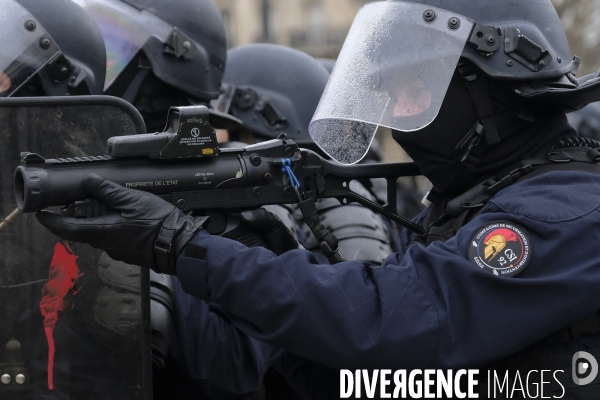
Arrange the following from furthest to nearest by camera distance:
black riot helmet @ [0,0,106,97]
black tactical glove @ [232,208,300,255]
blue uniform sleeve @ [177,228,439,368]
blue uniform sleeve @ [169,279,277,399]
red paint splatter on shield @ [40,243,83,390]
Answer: black riot helmet @ [0,0,106,97] < blue uniform sleeve @ [169,279,277,399] < black tactical glove @ [232,208,300,255] < red paint splatter on shield @ [40,243,83,390] < blue uniform sleeve @ [177,228,439,368]

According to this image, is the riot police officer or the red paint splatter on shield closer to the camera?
the riot police officer

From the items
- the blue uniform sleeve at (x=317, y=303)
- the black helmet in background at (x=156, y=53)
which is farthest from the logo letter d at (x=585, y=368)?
the black helmet in background at (x=156, y=53)

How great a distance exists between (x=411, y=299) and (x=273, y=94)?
2907 mm

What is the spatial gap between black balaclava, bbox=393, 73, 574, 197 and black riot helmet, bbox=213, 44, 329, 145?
213cm

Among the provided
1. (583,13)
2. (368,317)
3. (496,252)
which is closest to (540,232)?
(496,252)

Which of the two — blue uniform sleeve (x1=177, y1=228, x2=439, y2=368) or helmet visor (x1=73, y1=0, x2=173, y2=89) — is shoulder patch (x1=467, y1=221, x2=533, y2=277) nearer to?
blue uniform sleeve (x1=177, y1=228, x2=439, y2=368)

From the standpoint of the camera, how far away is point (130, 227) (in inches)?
88.3

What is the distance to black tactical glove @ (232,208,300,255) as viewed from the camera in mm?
2572

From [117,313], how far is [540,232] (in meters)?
1.15

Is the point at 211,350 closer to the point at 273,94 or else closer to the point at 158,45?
the point at 158,45

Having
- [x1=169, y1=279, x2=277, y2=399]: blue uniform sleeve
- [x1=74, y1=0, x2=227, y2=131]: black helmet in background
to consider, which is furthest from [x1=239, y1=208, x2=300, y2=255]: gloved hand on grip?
[x1=74, y1=0, x2=227, y2=131]: black helmet in background

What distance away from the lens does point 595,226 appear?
2285mm

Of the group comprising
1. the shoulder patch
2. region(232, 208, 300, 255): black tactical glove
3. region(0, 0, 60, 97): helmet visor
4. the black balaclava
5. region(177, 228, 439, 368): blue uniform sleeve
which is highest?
region(0, 0, 60, 97): helmet visor

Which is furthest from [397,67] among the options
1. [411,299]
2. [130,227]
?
[130,227]
